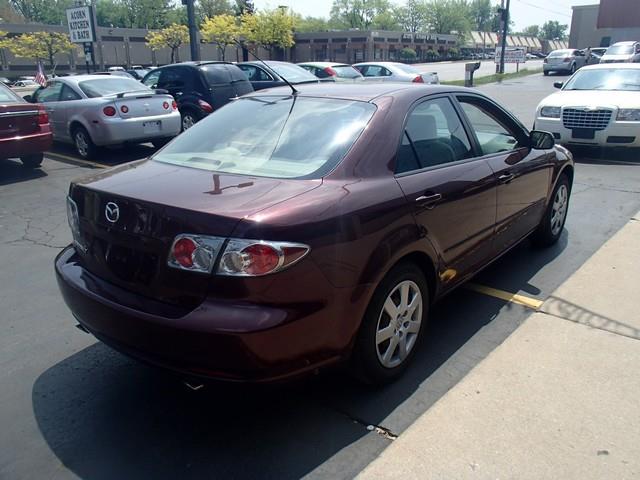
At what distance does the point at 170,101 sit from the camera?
9867mm

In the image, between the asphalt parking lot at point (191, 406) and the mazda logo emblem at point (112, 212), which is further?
the mazda logo emblem at point (112, 212)

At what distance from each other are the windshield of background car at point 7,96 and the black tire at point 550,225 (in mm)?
7724

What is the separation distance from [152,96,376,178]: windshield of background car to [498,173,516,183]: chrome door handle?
128 cm

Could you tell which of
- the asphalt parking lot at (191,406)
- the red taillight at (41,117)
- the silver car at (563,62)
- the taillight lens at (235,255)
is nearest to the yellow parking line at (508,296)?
the asphalt parking lot at (191,406)

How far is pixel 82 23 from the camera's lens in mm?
18312

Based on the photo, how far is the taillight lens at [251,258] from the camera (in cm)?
225

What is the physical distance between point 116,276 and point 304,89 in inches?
71.8

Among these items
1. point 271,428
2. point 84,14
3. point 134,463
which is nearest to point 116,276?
point 134,463

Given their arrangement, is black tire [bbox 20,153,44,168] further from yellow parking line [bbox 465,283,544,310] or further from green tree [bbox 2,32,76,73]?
green tree [bbox 2,32,76,73]

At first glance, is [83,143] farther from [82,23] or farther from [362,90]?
[82,23]

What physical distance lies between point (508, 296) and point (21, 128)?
7474mm

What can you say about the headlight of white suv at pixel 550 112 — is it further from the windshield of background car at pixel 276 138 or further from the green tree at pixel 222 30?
the green tree at pixel 222 30

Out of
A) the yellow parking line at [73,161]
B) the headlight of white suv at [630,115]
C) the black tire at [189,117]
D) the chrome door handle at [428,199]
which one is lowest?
the yellow parking line at [73,161]

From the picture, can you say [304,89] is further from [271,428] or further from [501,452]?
[501,452]
